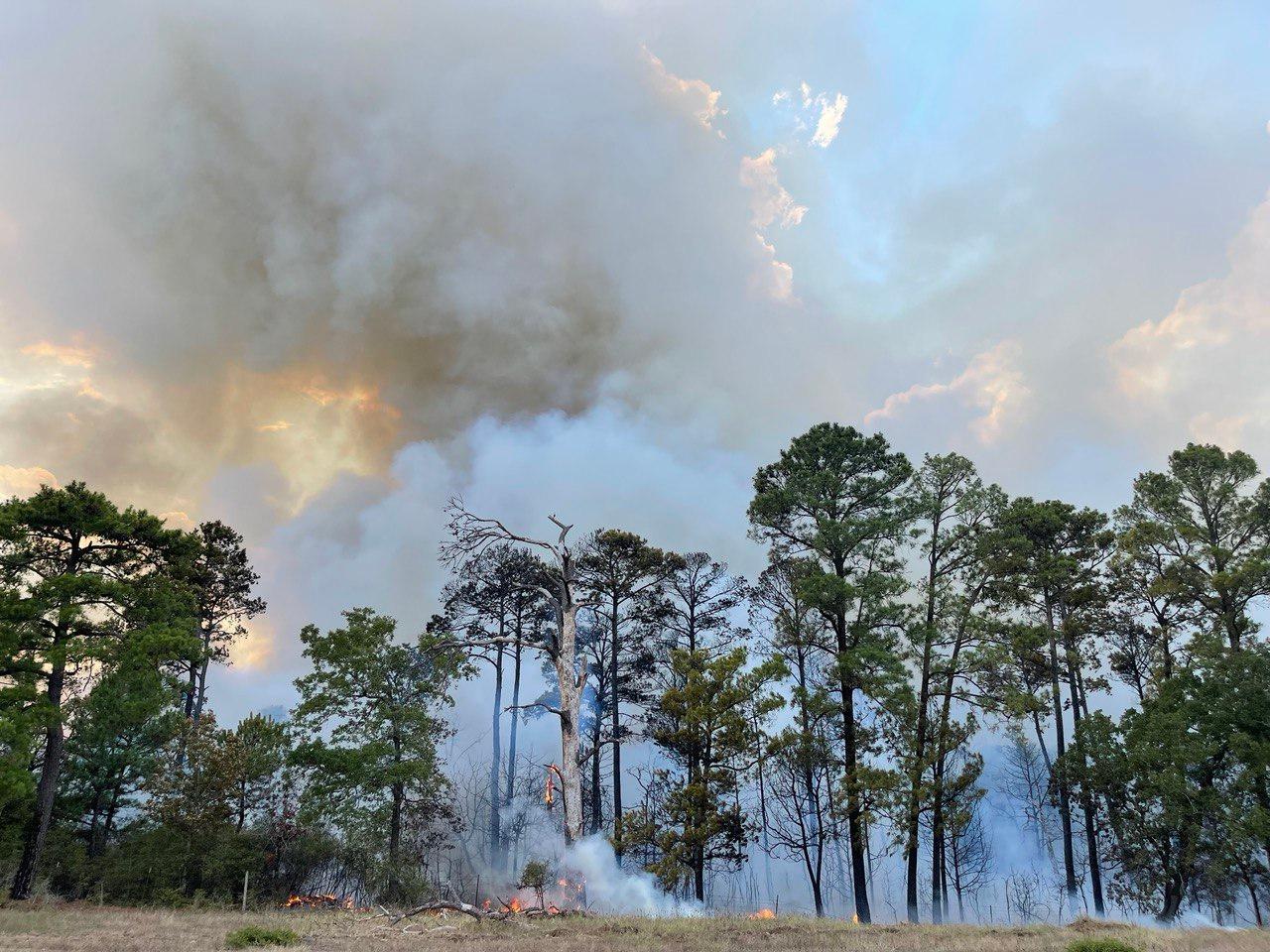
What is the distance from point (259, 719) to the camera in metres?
29.5

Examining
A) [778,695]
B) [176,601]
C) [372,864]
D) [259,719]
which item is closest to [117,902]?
[259,719]

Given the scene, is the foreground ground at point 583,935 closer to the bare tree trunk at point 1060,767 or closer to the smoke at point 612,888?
the smoke at point 612,888

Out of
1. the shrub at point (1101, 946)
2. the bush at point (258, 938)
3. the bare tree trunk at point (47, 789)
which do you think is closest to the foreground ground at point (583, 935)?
the bush at point (258, 938)

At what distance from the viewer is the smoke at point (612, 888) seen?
23.4 m

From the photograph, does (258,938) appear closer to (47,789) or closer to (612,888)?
(612,888)

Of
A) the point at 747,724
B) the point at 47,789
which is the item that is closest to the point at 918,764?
the point at 747,724

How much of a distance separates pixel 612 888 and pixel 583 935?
8.24 metres

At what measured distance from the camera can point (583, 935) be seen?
16.4m

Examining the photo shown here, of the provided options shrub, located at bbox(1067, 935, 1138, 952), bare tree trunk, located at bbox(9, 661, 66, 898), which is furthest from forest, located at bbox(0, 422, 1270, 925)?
shrub, located at bbox(1067, 935, 1138, 952)

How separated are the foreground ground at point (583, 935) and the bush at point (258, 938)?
30 centimetres

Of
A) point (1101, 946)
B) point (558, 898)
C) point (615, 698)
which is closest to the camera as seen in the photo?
point (1101, 946)

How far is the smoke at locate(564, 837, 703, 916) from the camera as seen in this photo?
76.8ft

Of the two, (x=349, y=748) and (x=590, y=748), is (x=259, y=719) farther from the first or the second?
(x=590, y=748)

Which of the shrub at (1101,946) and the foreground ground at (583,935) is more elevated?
the shrub at (1101,946)
